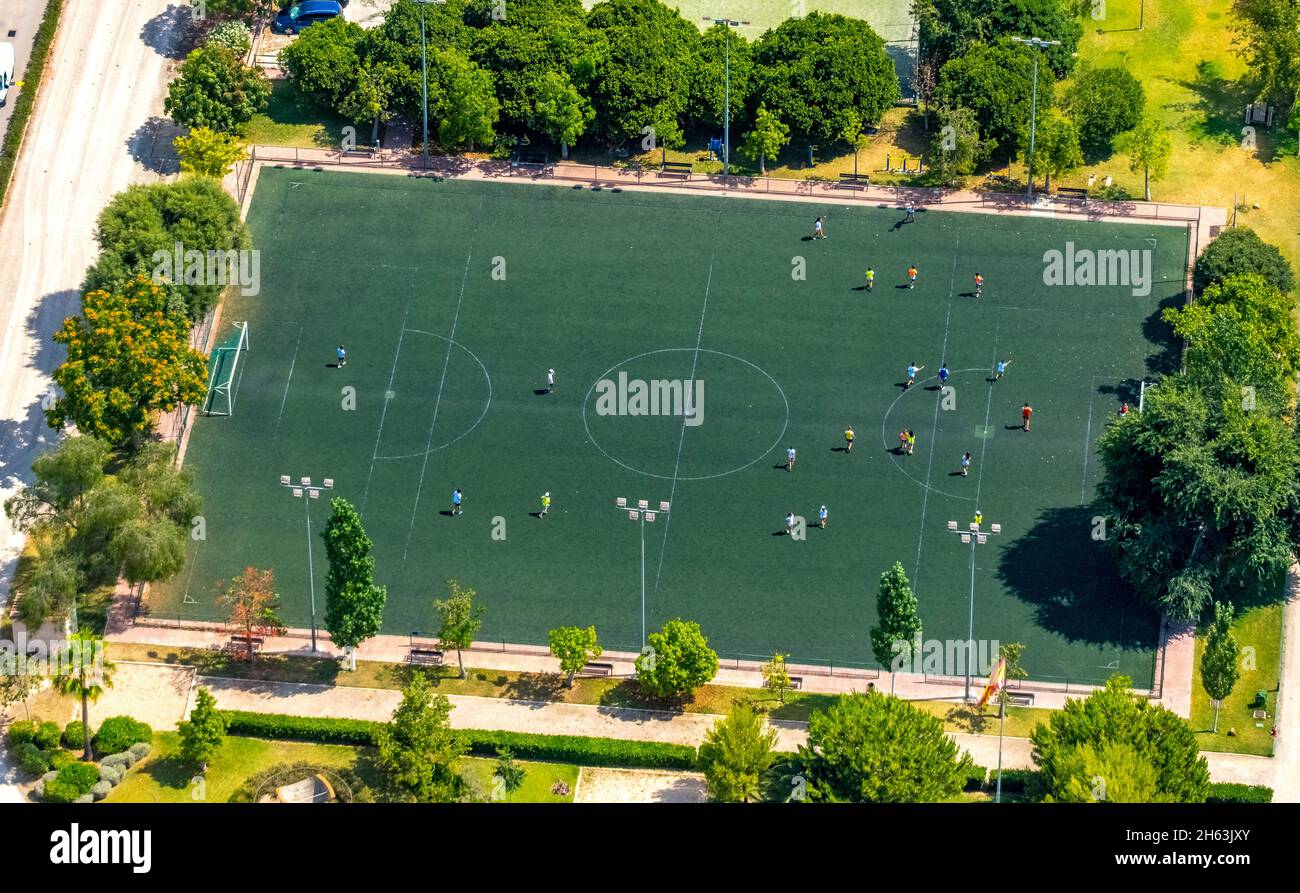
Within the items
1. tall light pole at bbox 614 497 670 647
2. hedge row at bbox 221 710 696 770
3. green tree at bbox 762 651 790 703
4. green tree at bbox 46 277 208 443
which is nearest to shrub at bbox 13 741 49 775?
hedge row at bbox 221 710 696 770

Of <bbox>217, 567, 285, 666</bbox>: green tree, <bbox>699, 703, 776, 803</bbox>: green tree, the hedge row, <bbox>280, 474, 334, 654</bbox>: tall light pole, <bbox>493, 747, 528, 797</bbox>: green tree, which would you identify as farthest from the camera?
<bbox>280, 474, 334, 654</bbox>: tall light pole

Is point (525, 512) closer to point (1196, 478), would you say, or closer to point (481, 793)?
point (481, 793)

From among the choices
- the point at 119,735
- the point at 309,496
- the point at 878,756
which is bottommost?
the point at 119,735

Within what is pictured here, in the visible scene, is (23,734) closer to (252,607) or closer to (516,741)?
(252,607)

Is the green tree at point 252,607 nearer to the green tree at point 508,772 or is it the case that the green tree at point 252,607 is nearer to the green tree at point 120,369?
the green tree at point 120,369

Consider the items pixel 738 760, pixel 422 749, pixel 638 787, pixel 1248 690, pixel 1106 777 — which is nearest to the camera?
pixel 1106 777

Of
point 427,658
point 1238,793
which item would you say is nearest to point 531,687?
point 427,658

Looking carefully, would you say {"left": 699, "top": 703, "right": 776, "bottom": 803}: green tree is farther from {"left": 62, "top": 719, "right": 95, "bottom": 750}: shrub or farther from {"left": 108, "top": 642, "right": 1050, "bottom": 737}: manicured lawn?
{"left": 62, "top": 719, "right": 95, "bottom": 750}: shrub

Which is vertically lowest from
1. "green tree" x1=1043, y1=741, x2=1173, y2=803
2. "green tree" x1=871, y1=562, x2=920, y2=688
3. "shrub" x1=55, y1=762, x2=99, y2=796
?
"shrub" x1=55, y1=762, x2=99, y2=796
